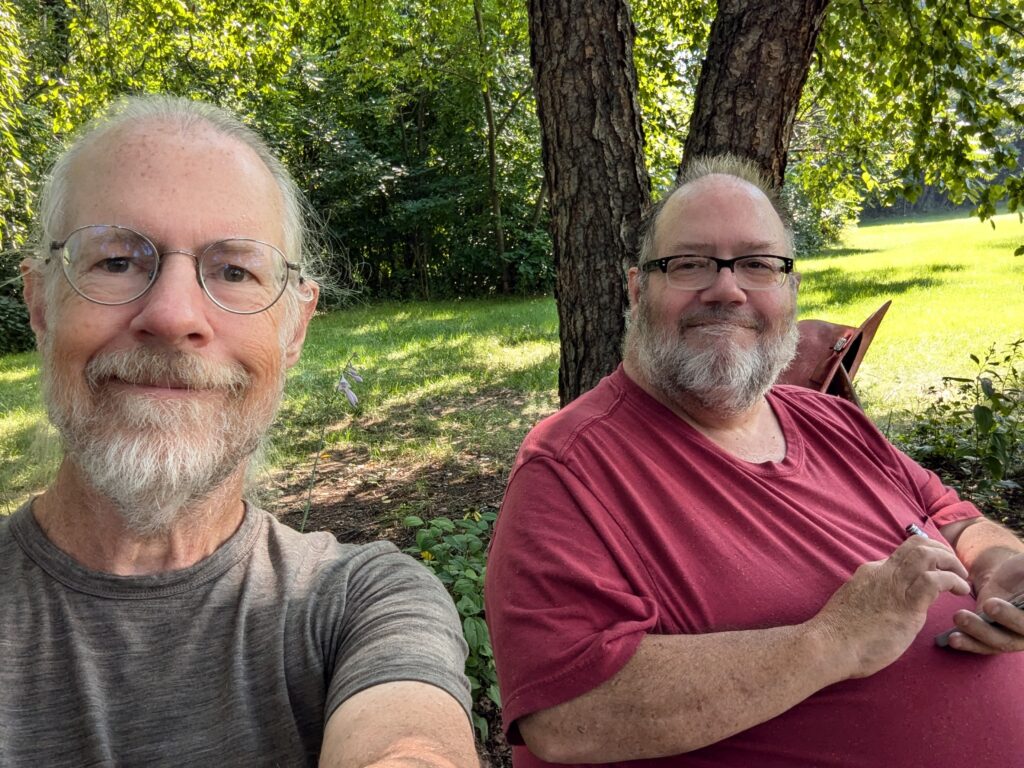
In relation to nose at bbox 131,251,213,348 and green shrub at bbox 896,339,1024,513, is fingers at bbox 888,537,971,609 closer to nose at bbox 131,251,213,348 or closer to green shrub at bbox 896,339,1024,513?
nose at bbox 131,251,213,348

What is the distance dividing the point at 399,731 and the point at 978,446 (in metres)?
4.91

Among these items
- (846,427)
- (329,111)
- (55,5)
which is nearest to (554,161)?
(846,427)

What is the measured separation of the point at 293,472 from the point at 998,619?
460 cm

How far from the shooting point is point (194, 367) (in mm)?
1248

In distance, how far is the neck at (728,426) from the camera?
207 cm

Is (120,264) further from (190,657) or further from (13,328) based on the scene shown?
(13,328)

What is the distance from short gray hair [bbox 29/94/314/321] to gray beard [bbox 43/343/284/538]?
201 mm

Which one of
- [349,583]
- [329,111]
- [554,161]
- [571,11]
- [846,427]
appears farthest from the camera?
[329,111]

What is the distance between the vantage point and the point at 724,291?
215 centimetres

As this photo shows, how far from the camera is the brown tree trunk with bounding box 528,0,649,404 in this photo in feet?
9.85

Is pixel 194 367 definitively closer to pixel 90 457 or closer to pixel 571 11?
pixel 90 457

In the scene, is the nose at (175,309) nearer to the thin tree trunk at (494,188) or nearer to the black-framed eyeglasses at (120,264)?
the black-framed eyeglasses at (120,264)

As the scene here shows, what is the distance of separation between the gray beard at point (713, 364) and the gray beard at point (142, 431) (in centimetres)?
119

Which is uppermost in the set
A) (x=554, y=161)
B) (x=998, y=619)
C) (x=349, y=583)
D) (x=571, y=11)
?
(x=571, y=11)
